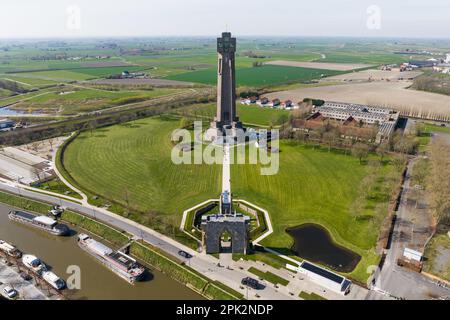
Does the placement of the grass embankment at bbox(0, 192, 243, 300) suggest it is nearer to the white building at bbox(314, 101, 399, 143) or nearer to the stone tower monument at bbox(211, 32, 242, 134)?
the stone tower monument at bbox(211, 32, 242, 134)

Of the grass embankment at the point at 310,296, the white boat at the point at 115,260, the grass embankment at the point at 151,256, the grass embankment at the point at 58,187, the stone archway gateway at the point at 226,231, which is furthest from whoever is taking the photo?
the grass embankment at the point at 58,187

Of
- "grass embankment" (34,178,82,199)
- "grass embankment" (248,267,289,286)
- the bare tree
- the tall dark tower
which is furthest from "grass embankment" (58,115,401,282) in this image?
the tall dark tower

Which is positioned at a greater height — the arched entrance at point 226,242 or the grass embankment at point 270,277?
the arched entrance at point 226,242

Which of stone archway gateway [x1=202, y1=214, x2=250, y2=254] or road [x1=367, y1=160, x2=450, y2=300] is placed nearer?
road [x1=367, y1=160, x2=450, y2=300]

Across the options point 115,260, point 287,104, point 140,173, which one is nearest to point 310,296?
point 115,260

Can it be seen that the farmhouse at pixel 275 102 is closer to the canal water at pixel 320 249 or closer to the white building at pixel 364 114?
the white building at pixel 364 114

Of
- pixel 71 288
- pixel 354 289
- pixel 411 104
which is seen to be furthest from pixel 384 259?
pixel 411 104

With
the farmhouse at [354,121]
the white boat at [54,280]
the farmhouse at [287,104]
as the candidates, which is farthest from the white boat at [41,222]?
the farmhouse at [287,104]
